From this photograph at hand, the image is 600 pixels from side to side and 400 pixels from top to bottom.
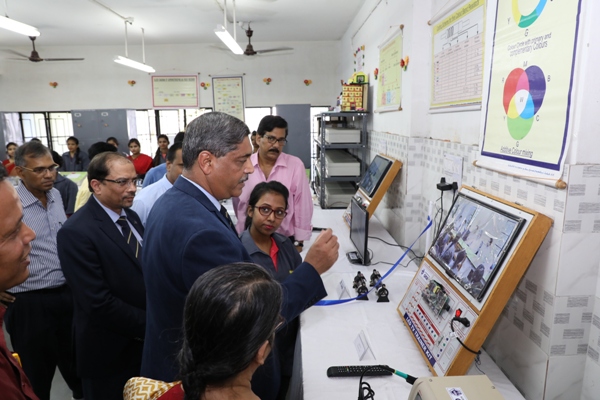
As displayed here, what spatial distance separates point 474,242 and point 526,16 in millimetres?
808

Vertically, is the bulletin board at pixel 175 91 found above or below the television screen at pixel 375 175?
above

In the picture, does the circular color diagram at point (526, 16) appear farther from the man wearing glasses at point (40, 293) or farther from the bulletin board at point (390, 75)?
the man wearing glasses at point (40, 293)

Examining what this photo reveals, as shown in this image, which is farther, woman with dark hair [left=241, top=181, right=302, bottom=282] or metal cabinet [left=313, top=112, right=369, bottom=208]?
metal cabinet [left=313, top=112, right=369, bottom=208]

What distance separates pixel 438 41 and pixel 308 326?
181 centimetres

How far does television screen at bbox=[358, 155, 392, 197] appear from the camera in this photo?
2807 millimetres

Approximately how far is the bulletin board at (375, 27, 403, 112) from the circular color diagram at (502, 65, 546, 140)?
1433 mm

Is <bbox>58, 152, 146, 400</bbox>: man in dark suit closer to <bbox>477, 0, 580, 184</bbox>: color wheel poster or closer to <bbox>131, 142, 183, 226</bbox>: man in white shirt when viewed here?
<bbox>131, 142, 183, 226</bbox>: man in white shirt

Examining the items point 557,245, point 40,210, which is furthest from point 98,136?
point 557,245

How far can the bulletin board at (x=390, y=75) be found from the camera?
2889 millimetres

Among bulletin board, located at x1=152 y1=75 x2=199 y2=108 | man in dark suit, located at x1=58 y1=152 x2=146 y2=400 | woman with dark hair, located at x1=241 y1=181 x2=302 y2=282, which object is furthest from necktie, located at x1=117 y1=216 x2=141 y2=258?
bulletin board, located at x1=152 y1=75 x2=199 y2=108

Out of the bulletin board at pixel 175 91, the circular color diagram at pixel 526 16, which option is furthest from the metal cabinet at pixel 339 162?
the bulletin board at pixel 175 91

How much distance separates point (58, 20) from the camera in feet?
17.9

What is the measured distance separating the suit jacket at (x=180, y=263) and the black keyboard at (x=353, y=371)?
0.24 m

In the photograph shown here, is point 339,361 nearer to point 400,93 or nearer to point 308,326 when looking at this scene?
point 308,326
